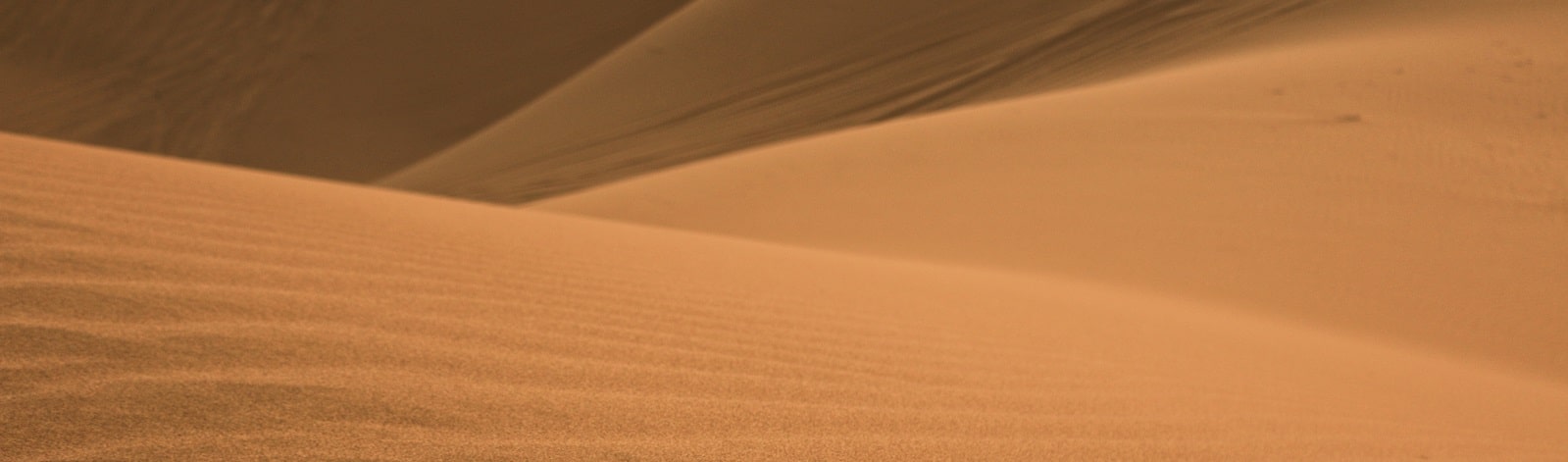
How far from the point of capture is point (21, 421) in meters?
1.73

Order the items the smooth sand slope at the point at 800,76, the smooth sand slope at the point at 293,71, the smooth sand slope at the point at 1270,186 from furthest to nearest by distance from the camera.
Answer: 1. the smooth sand slope at the point at 293,71
2. the smooth sand slope at the point at 800,76
3. the smooth sand slope at the point at 1270,186

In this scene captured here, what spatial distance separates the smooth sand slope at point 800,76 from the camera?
14461 millimetres

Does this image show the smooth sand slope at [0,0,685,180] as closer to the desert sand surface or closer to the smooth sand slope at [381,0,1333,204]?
the desert sand surface

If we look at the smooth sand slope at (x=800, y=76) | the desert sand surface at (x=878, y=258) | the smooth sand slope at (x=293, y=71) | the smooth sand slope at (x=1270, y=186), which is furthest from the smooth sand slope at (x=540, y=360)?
the smooth sand slope at (x=293, y=71)

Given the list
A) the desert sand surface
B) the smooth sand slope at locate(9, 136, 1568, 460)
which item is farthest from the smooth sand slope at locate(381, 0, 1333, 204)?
the smooth sand slope at locate(9, 136, 1568, 460)

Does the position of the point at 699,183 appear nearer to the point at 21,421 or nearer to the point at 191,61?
the point at 21,421

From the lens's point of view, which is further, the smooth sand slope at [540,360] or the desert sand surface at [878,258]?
the desert sand surface at [878,258]

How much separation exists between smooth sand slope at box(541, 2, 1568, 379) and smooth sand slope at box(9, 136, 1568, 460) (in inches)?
70.6

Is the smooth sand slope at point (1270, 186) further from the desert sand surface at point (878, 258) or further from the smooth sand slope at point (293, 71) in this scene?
the smooth sand slope at point (293, 71)

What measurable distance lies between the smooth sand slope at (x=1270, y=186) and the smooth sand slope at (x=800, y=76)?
229 centimetres

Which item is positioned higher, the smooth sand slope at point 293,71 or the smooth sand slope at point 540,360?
the smooth sand slope at point 293,71

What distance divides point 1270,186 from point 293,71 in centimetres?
1697

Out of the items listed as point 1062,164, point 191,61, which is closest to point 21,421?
point 1062,164

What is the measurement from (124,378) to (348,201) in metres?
2.88
